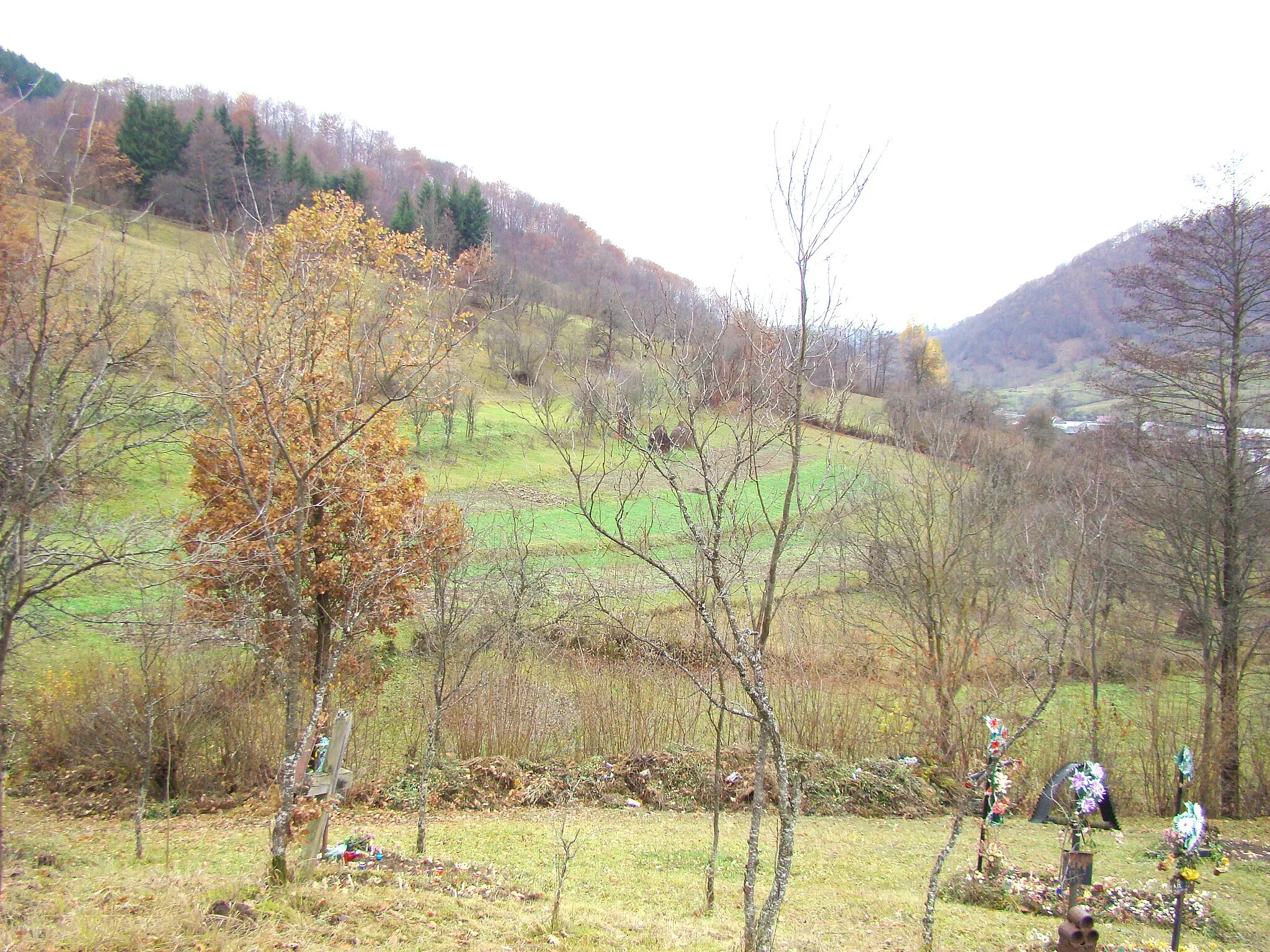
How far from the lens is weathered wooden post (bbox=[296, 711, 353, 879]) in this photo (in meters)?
5.47

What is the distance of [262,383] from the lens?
499 cm

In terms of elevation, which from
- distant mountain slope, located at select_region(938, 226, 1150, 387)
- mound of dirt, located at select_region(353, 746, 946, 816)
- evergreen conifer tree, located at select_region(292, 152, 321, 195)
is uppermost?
distant mountain slope, located at select_region(938, 226, 1150, 387)

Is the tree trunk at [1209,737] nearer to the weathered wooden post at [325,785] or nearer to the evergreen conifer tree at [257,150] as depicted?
the weathered wooden post at [325,785]

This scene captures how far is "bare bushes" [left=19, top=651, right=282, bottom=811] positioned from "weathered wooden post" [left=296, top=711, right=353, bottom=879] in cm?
413

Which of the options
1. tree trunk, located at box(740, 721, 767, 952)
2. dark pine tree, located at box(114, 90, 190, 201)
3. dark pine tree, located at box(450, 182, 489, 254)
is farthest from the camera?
dark pine tree, located at box(450, 182, 489, 254)

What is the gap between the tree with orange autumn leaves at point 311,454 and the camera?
203 inches

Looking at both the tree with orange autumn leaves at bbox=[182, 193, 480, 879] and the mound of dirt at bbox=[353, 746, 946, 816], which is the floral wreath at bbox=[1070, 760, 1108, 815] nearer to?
the mound of dirt at bbox=[353, 746, 946, 816]

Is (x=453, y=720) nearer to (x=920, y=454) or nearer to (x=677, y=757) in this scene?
(x=677, y=757)

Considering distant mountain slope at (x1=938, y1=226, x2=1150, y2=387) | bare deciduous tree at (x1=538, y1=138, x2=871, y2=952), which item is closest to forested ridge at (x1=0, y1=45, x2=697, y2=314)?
bare deciduous tree at (x1=538, y1=138, x2=871, y2=952)

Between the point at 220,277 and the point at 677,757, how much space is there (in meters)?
9.49

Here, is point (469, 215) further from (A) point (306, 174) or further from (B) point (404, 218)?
(A) point (306, 174)

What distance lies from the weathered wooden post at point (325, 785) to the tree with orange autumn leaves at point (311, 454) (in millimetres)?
395

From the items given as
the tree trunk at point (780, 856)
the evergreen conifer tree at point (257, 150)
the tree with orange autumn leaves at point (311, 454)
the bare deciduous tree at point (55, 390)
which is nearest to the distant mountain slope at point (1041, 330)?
the evergreen conifer tree at point (257, 150)

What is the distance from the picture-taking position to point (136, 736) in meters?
8.95
